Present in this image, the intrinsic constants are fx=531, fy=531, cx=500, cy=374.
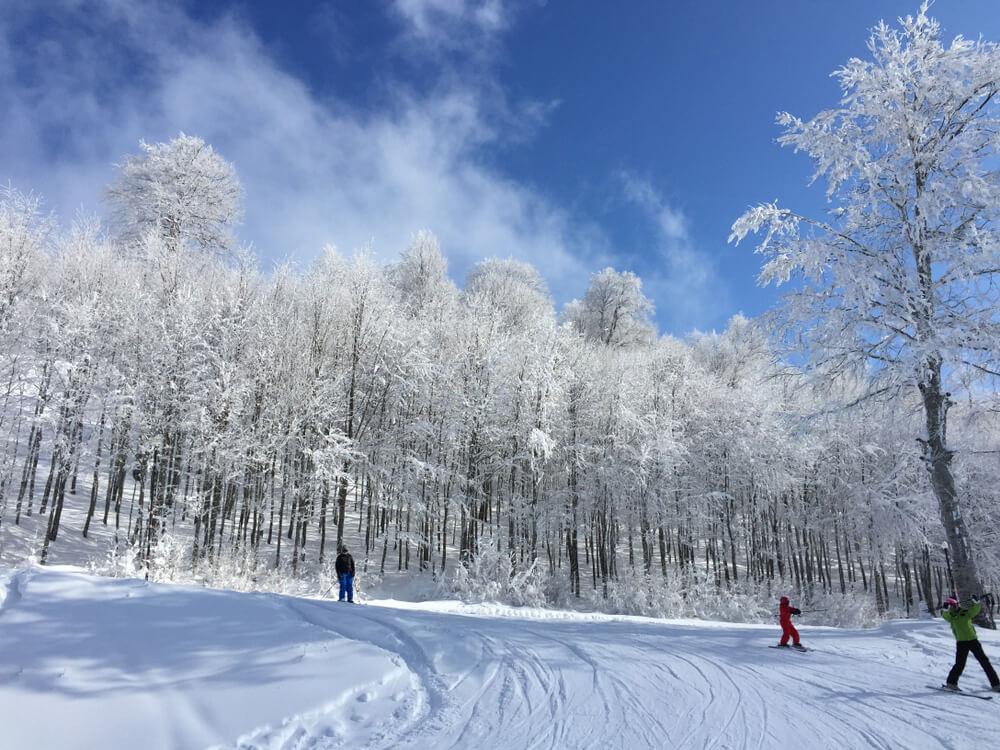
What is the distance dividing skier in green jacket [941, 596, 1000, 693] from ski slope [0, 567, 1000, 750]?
1.08 ft

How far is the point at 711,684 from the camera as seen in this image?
21.5 feet

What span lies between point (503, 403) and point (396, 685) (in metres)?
16.8

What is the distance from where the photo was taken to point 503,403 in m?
22.6

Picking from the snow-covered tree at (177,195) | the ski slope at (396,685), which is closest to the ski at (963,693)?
the ski slope at (396,685)

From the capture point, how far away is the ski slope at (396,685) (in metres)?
4.88

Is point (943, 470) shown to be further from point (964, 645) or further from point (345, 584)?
point (345, 584)

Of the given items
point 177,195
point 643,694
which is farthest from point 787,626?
point 177,195

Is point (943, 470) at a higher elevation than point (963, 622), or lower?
higher

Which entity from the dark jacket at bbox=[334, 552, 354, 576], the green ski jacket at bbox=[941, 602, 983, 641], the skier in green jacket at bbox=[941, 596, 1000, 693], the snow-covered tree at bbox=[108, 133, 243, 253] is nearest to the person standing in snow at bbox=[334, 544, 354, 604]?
the dark jacket at bbox=[334, 552, 354, 576]

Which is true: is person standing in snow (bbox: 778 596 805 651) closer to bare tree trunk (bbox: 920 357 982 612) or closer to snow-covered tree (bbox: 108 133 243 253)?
bare tree trunk (bbox: 920 357 982 612)

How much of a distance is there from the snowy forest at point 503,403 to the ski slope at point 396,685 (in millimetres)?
5556

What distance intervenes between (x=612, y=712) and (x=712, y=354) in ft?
138

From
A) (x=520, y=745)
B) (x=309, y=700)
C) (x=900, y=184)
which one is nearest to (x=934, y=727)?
(x=520, y=745)

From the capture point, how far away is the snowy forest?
34.6 ft
